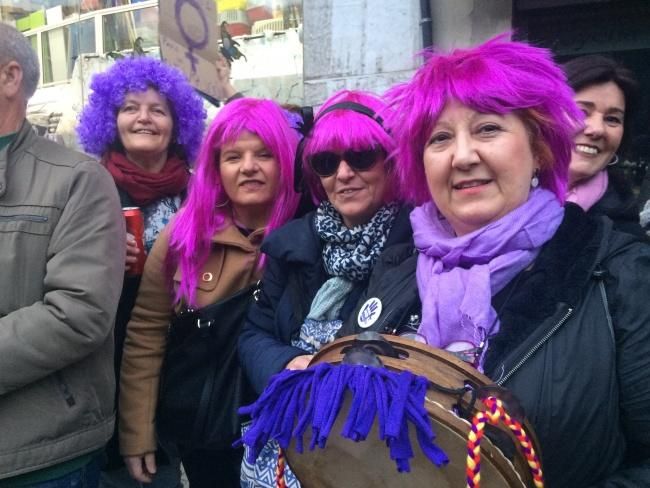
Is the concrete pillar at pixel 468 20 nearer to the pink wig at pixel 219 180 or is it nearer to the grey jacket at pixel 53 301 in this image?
the pink wig at pixel 219 180

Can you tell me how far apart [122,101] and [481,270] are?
2.10 metres

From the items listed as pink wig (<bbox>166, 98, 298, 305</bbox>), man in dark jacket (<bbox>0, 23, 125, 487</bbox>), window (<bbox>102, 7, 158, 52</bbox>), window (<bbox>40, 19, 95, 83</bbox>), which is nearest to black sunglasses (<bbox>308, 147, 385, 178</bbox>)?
pink wig (<bbox>166, 98, 298, 305</bbox>)

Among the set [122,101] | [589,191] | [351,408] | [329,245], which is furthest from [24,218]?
[589,191]

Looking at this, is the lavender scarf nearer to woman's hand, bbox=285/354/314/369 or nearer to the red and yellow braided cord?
the red and yellow braided cord

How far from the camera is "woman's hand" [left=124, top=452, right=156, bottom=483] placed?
7.31 ft

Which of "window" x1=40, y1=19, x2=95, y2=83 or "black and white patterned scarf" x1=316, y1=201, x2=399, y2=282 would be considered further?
"window" x1=40, y1=19, x2=95, y2=83

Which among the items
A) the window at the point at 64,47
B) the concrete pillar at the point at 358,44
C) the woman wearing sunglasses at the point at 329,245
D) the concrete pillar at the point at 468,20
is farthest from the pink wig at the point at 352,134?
the window at the point at 64,47

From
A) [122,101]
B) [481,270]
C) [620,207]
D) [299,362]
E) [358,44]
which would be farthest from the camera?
[358,44]

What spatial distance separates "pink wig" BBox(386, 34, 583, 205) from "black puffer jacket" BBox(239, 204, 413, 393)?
467 mm

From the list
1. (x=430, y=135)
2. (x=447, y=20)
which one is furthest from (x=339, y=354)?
(x=447, y=20)

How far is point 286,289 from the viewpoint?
2025 millimetres

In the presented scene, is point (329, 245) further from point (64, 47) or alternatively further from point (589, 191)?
point (64, 47)

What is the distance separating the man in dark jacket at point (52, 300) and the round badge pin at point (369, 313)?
2.43ft

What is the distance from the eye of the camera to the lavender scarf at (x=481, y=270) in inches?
53.4
